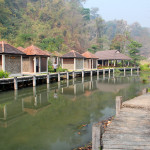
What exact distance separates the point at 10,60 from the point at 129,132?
16668mm

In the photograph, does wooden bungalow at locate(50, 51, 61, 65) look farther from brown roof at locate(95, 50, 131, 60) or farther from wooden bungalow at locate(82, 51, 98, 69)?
brown roof at locate(95, 50, 131, 60)

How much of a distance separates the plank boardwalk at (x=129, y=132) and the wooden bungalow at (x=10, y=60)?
14.5 metres

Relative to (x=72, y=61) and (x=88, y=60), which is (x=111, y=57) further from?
(x=72, y=61)

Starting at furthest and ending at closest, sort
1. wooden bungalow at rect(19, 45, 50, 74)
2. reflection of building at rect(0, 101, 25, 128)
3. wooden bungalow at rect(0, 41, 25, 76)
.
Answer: wooden bungalow at rect(19, 45, 50, 74) < wooden bungalow at rect(0, 41, 25, 76) < reflection of building at rect(0, 101, 25, 128)

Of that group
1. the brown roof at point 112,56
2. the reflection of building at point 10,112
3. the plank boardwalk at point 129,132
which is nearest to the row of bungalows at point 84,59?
the brown roof at point 112,56

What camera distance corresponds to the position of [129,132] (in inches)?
218

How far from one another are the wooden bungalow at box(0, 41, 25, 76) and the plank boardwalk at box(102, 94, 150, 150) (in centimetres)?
1449

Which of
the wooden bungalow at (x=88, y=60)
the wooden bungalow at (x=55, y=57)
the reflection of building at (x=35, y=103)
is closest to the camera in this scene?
the reflection of building at (x=35, y=103)

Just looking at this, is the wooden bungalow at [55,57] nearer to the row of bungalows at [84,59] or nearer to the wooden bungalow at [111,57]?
the row of bungalows at [84,59]

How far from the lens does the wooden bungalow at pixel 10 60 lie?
18422mm

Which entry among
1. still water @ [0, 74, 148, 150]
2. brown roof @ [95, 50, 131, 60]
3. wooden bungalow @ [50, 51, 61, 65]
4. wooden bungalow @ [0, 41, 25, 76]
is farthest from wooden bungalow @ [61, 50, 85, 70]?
still water @ [0, 74, 148, 150]

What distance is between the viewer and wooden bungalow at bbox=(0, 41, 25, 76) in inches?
725

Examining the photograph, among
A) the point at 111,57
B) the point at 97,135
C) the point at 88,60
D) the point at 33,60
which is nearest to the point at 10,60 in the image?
the point at 33,60

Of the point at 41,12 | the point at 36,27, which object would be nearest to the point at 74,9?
the point at 41,12
